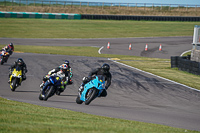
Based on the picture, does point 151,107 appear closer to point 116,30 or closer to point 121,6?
point 116,30

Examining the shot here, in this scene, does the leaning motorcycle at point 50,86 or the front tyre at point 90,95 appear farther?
the leaning motorcycle at point 50,86

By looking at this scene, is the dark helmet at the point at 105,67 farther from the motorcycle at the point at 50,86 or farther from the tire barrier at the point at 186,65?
the tire barrier at the point at 186,65

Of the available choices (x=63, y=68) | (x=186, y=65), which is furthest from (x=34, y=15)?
(x=63, y=68)

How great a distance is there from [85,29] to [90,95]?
136 ft

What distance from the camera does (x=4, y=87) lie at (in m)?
14.6

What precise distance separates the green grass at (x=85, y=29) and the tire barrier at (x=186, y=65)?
25274 mm

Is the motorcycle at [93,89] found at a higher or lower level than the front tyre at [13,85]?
higher

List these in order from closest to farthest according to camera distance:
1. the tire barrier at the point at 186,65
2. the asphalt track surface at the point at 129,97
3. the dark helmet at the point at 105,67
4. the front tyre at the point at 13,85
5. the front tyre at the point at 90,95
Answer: the asphalt track surface at the point at 129,97 → the front tyre at the point at 90,95 → the dark helmet at the point at 105,67 → the front tyre at the point at 13,85 → the tire barrier at the point at 186,65

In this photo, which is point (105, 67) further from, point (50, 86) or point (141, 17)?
point (141, 17)

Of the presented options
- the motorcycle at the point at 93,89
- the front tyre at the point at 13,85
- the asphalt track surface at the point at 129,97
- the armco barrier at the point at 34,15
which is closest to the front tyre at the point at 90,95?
the motorcycle at the point at 93,89

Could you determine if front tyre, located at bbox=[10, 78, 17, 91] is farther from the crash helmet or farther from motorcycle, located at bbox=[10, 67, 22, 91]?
the crash helmet

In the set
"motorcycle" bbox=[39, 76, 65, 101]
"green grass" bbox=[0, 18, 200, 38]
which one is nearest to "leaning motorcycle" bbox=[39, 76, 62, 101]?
"motorcycle" bbox=[39, 76, 65, 101]

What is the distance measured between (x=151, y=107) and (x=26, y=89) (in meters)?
5.84

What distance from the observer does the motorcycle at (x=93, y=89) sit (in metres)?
11.4
